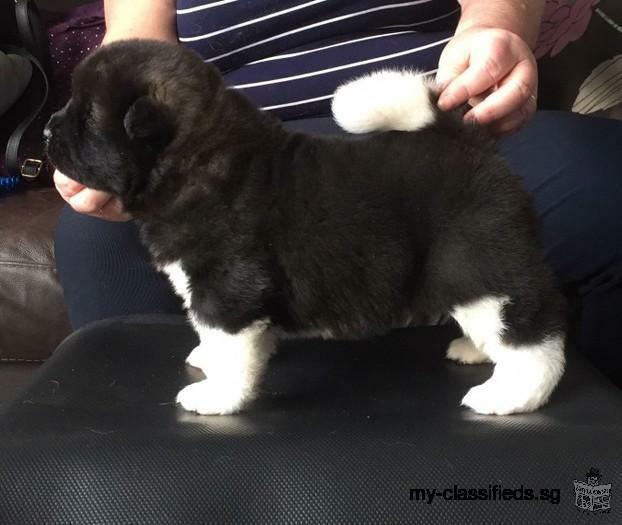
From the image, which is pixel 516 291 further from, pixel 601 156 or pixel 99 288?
pixel 99 288

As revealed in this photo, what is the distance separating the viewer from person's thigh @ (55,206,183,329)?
1371 mm

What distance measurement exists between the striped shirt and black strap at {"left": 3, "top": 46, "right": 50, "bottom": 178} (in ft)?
2.16

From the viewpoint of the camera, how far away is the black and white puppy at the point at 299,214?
3.16 ft

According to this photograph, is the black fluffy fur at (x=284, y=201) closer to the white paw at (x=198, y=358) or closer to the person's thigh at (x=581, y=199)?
the white paw at (x=198, y=358)

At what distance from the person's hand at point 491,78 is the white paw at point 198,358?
487 millimetres

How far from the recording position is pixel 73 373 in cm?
109

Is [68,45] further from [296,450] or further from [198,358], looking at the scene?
[296,450]

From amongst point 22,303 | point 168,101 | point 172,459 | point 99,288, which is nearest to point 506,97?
point 168,101

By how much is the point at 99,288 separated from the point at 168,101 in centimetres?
53

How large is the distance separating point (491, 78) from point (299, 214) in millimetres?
340

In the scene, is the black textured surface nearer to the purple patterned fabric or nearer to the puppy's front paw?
the puppy's front paw

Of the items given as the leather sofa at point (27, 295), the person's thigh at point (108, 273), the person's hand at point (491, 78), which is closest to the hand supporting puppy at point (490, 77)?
the person's hand at point (491, 78)

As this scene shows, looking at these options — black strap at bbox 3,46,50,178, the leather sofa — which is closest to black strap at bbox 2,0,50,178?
black strap at bbox 3,46,50,178

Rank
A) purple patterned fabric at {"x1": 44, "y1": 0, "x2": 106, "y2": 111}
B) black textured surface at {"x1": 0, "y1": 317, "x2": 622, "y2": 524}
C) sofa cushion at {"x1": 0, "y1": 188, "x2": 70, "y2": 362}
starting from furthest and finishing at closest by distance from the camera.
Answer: purple patterned fabric at {"x1": 44, "y1": 0, "x2": 106, "y2": 111} → sofa cushion at {"x1": 0, "y1": 188, "x2": 70, "y2": 362} → black textured surface at {"x1": 0, "y1": 317, "x2": 622, "y2": 524}
